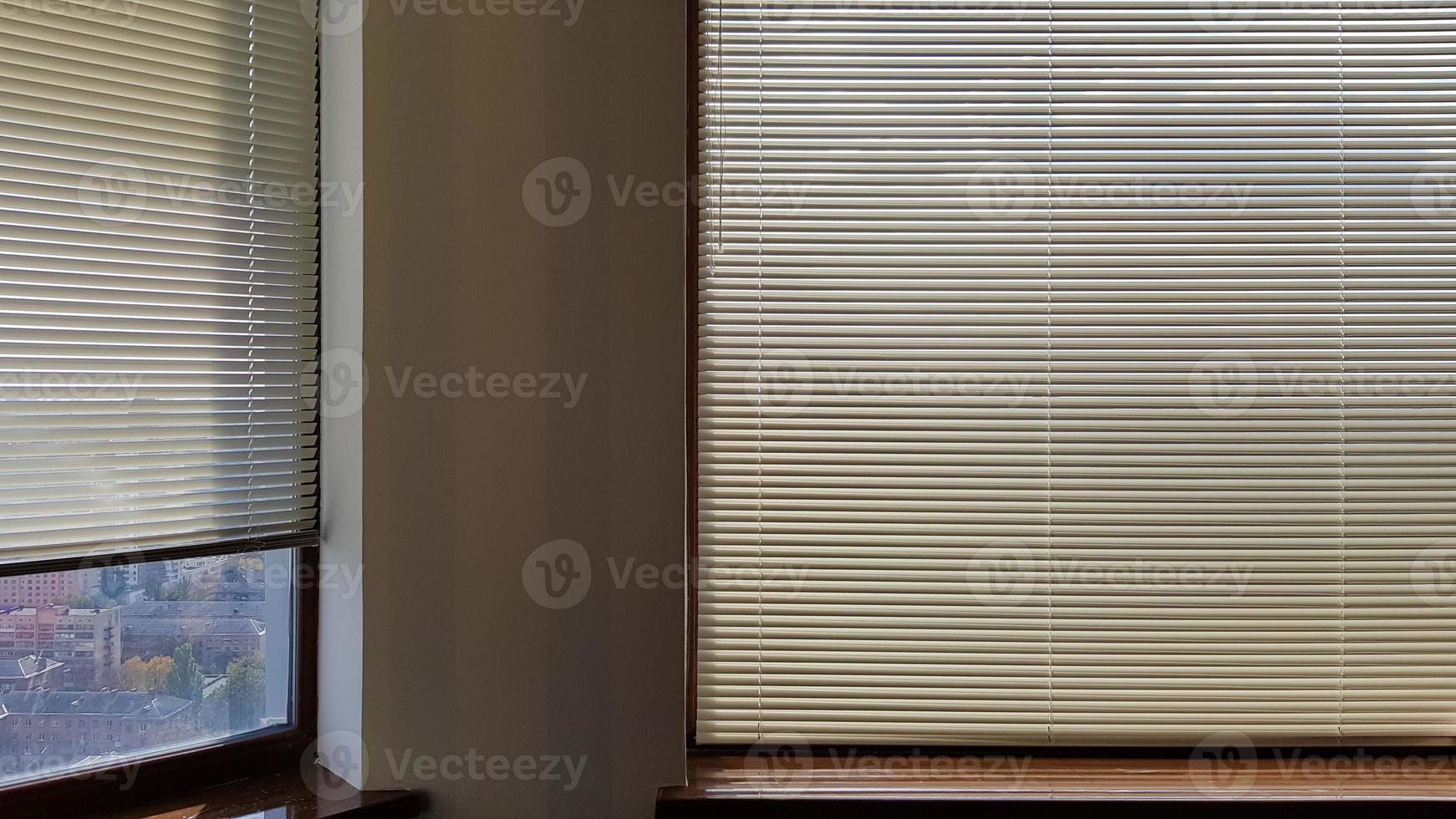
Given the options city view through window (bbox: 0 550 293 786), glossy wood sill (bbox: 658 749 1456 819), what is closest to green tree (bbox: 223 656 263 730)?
city view through window (bbox: 0 550 293 786)

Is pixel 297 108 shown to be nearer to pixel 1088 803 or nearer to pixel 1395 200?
pixel 1088 803

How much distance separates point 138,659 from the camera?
51.7 inches

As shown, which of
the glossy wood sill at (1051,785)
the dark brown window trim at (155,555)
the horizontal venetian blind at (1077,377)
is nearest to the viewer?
the dark brown window trim at (155,555)

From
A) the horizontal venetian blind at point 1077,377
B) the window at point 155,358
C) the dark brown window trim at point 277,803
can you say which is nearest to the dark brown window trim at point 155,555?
the window at point 155,358

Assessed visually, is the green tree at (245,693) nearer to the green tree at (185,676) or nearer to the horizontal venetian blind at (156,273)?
the green tree at (185,676)

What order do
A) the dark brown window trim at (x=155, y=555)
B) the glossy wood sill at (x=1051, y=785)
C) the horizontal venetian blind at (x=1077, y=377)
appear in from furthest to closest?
the horizontal venetian blind at (x=1077, y=377) < the glossy wood sill at (x=1051, y=785) < the dark brown window trim at (x=155, y=555)

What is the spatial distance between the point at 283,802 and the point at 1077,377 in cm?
160

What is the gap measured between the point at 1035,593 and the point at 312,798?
52.5 inches

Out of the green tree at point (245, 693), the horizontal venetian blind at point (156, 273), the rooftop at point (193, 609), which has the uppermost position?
the horizontal venetian blind at point (156, 273)

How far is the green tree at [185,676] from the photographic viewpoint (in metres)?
1.34

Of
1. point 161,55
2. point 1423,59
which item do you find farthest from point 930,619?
point 161,55

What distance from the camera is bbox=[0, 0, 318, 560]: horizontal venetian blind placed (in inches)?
46.8

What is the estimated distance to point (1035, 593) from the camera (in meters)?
1.44

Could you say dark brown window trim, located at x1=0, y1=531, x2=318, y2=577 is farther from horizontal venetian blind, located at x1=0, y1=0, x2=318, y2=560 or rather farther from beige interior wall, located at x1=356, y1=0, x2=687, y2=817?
beige interior wall, located at x1=356, y1=0, x2=687, y2=817
